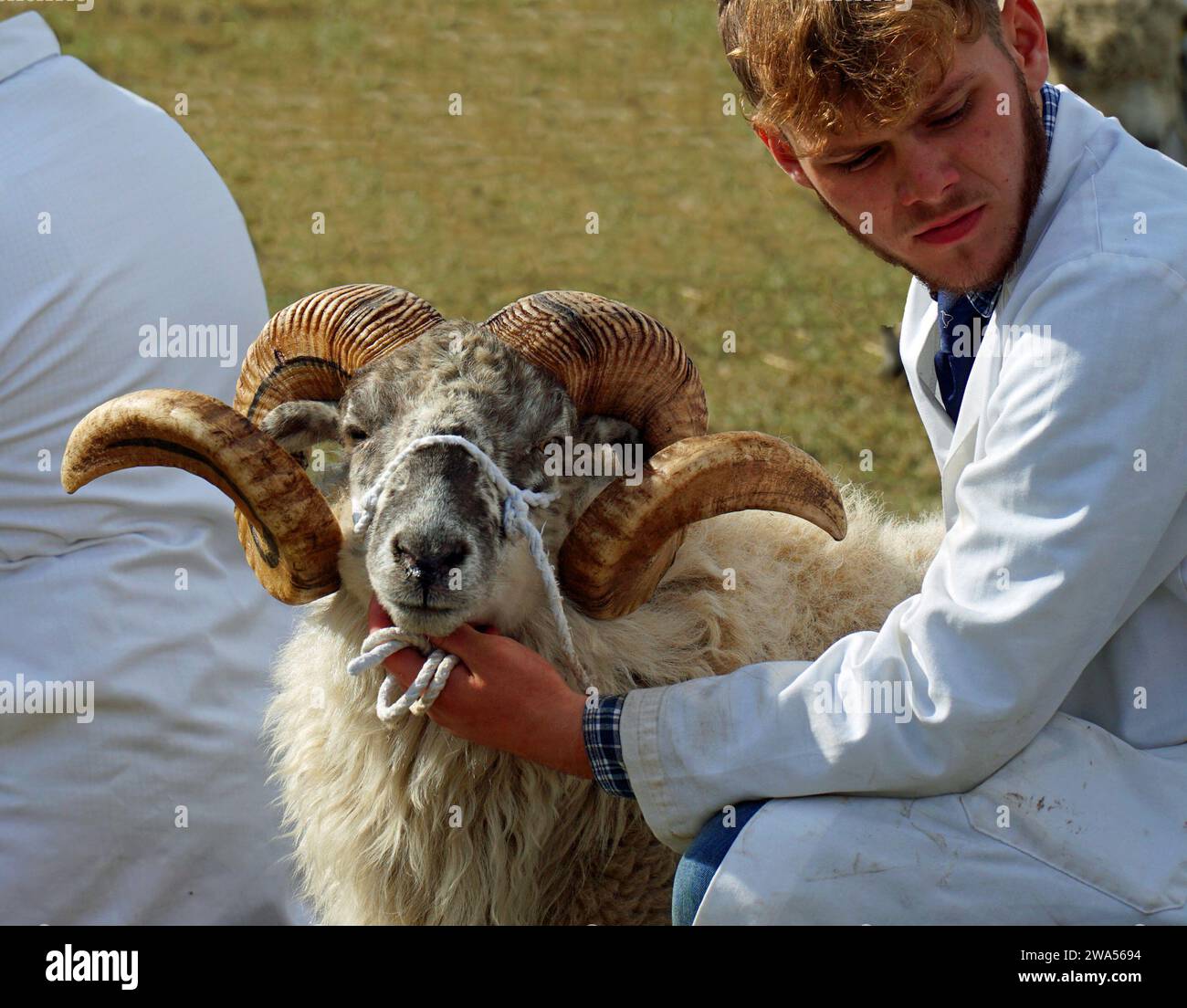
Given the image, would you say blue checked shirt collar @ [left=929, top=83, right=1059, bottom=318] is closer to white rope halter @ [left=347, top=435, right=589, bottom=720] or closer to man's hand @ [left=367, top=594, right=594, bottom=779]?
white rope halter @ [left=347, top=435, right=589, bottom=720]

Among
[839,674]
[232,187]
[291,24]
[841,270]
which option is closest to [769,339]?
[841,270]

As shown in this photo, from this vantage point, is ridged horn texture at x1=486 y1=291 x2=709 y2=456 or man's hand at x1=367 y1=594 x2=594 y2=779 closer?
man's hand at x1=367 y1=594 x2=594 y2=779

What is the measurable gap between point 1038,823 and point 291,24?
60.7 feet

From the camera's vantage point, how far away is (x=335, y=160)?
617 inches

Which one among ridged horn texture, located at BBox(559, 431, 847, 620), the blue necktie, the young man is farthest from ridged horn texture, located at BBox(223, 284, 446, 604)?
the blue necktie

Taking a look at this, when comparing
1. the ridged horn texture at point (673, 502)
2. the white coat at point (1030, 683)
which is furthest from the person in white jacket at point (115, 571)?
the white coat at point (1030, 683)

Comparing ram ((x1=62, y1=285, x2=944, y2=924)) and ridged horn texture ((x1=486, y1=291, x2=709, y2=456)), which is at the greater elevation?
ridged horn texture ((x1=486, y1=291, x2=709, y2=456))

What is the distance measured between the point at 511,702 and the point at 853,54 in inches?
58.9

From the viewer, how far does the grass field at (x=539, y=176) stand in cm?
1063

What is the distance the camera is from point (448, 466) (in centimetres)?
318

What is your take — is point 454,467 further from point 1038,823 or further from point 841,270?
point 841,270

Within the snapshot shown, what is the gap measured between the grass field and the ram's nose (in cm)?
502

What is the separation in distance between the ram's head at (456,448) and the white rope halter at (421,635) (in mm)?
→ 28

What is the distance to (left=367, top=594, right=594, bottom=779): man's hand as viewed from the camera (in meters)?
3.11
